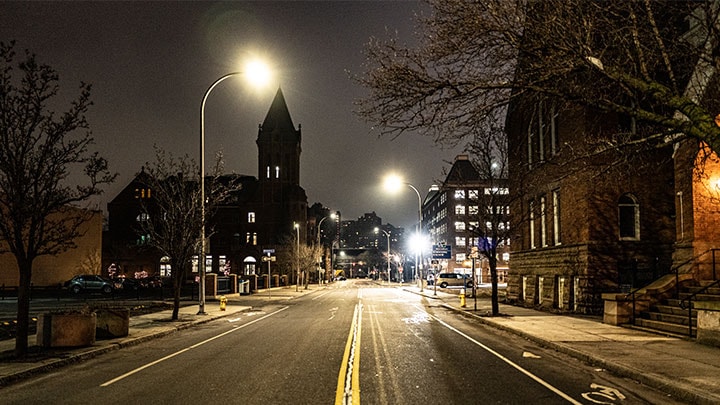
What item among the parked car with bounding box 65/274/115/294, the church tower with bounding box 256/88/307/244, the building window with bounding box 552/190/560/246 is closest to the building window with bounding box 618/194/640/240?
the building window with bounding box 552/190/560/246

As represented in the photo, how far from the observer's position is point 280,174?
106 m

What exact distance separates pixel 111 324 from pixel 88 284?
37705mm

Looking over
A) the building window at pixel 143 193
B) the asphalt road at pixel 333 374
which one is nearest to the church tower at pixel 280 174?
the building window at pixel 143 193

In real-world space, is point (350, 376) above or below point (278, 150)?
below

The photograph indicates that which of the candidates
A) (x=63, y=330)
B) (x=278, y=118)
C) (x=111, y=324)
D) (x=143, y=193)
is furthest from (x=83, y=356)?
(x=278, y=118)

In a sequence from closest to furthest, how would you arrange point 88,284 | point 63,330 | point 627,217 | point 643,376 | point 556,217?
point 643,376
point 63,330
point 627,217
point 556,217
point 88,284

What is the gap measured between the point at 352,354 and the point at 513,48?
771 centimetres

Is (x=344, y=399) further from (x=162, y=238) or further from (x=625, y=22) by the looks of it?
(x=162, y=238)

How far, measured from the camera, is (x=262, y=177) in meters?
105

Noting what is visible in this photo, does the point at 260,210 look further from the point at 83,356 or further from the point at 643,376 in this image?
the point at 643,376

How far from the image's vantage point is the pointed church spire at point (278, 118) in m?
108

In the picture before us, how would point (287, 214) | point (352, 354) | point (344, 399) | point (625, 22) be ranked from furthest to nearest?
1. point (287, 214)
2. point (352, 354)
3. point (625, 22)
4. point (344, 399)

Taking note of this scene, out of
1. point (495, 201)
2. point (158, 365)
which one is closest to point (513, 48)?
point (158, 365)

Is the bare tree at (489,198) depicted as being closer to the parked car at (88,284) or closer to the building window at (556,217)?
the building window at (556,217)
